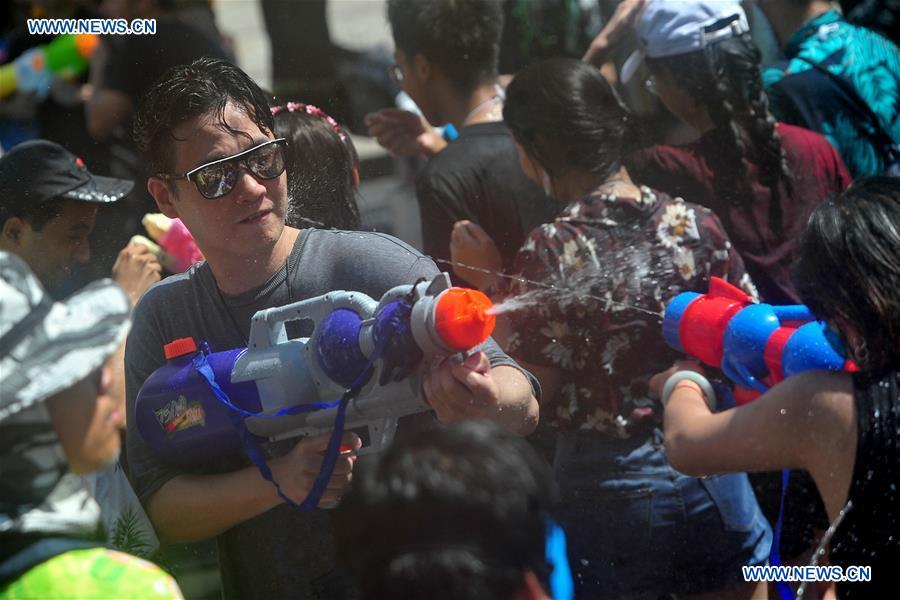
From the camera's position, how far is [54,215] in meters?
2.74

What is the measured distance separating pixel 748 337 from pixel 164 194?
1241 millimetres

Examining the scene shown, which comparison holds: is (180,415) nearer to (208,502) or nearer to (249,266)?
(208,502)

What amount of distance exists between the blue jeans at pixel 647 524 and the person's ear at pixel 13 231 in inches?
55.0

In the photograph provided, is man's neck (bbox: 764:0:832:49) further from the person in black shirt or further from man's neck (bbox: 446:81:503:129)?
man's neck (bbox: 446:81:503:129)

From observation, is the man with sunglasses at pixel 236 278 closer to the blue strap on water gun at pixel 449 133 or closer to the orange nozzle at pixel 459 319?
the orange nozzle at pixel 459 319

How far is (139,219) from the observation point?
329 cm

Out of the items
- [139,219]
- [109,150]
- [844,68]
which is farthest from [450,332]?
[844,68]

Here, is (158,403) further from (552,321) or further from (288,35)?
(288,35)

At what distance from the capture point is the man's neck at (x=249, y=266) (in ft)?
7.64

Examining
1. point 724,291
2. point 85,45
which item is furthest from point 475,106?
point 85,45

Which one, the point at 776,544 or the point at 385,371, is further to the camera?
the point at 776,544

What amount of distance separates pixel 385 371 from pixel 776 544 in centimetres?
118

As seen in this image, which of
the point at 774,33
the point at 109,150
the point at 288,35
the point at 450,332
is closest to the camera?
the point at 450,332

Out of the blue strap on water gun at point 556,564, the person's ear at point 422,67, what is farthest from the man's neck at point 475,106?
the blue strap on water gun at point 556,564
